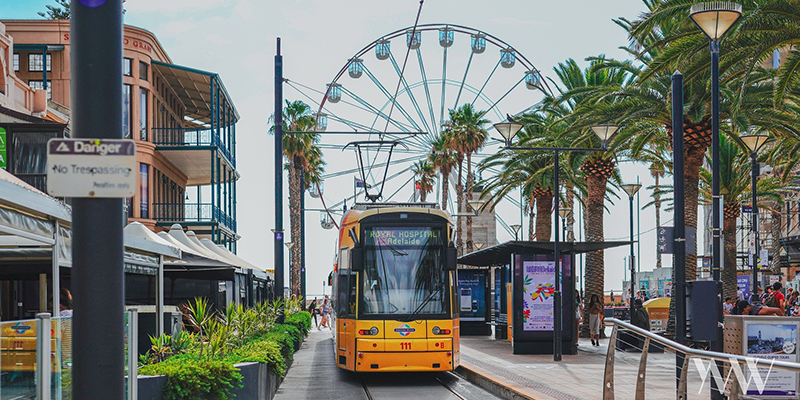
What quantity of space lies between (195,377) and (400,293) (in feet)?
31.4

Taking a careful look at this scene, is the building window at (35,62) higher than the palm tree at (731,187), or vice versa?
the building window at (35,62)

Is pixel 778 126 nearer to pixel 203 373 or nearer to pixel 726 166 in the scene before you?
pixel 726 166

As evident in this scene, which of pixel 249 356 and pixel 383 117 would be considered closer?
pixel 249 356

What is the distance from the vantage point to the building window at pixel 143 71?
4097cm

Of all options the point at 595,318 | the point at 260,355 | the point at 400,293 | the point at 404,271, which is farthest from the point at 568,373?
the point at 595,318

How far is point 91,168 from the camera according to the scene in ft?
17.5

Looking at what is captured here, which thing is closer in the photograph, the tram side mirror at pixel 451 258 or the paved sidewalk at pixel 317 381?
the paved sidewalk at pixel 317 381

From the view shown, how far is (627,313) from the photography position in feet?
147

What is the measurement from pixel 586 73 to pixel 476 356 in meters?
15.3

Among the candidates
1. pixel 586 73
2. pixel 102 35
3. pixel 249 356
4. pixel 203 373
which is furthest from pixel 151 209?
pixel 102 35

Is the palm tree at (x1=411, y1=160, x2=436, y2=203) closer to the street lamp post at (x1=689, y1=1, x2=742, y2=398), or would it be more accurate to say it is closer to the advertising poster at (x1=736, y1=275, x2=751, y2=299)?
the advertising poster at (x1=736, y1=275, x2=751, y2=299)

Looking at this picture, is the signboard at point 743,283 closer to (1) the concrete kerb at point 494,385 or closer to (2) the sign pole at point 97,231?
(1) the concrete kerb at point 494,385

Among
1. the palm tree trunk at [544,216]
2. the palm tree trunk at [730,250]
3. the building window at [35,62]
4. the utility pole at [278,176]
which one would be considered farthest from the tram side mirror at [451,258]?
the palm tree trunk at [730,250]

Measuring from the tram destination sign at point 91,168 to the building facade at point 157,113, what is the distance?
31418 mm
